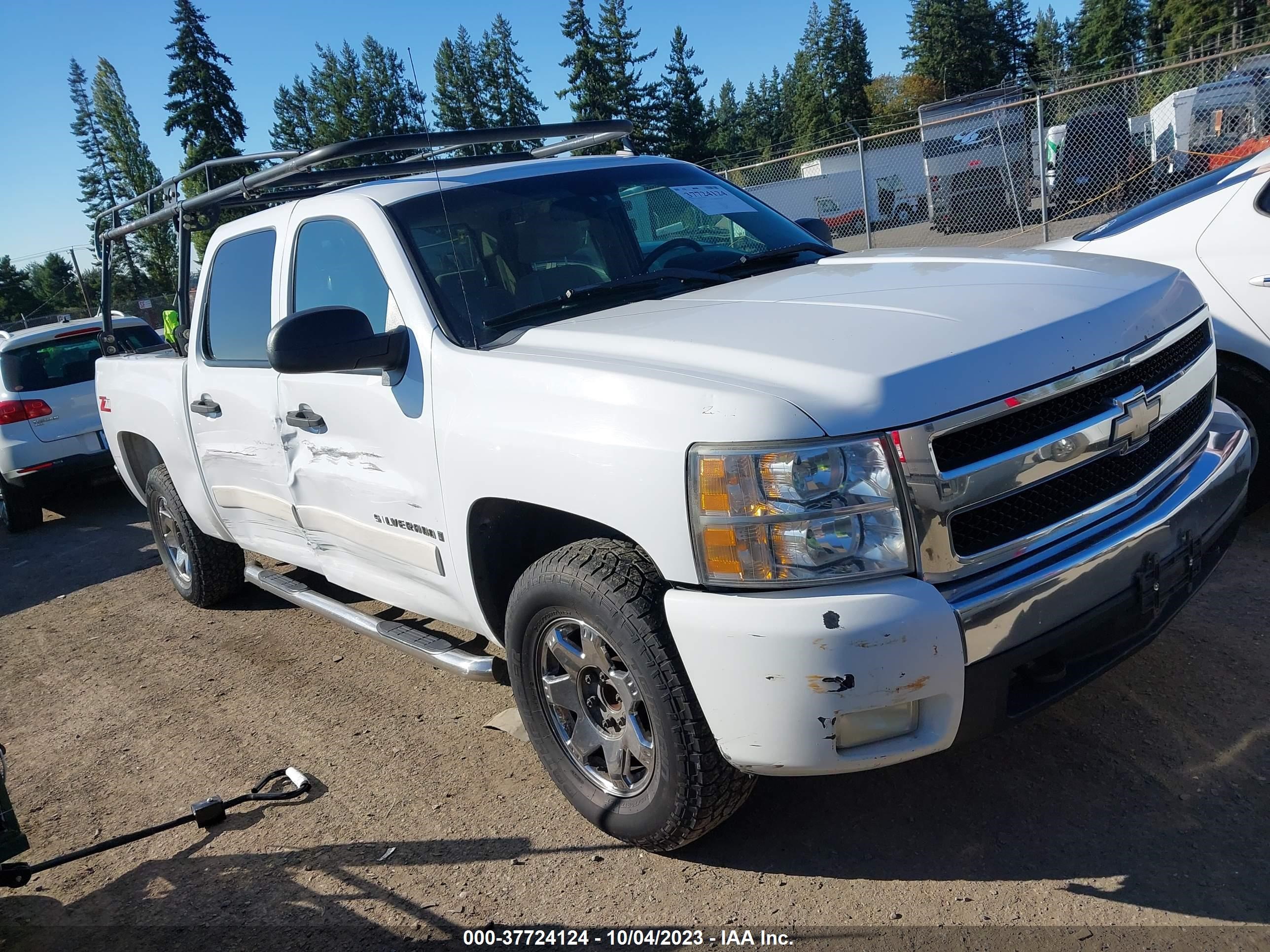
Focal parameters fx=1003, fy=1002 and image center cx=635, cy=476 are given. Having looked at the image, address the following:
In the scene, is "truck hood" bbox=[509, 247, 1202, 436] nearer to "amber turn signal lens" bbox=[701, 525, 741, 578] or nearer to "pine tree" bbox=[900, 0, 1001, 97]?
"amber turn signal lens" bbox=[701, 525, 741, 578]

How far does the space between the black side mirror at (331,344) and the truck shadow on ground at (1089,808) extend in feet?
5.76

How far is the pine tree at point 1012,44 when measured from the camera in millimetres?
96938

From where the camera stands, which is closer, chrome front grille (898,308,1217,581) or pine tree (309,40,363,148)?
chrome front grille (898,308,1217,581)

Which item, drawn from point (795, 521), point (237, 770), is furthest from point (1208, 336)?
point (237, 770)

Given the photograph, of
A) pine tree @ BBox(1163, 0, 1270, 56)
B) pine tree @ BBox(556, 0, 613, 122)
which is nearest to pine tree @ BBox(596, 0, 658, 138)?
pine tree @ BBox(556, 0, 613, 122)

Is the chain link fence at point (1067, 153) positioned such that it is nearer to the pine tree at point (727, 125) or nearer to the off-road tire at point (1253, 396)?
the off-road tire at point (1253, 396)

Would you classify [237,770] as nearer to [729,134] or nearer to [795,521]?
[795,521]

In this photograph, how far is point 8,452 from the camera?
28.1 ft

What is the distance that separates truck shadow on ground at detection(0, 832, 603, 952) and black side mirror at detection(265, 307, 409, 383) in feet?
4.93

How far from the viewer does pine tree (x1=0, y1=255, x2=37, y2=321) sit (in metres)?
56.8

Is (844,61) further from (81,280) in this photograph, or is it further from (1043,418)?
(1043,418)

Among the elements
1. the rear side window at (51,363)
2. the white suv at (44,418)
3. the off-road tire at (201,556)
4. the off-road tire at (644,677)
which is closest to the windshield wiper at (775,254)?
the off-road tire at (644,677)

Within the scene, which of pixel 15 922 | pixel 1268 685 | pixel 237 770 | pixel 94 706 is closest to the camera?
pixel 15 922

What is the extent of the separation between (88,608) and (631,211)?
14.9 ft
